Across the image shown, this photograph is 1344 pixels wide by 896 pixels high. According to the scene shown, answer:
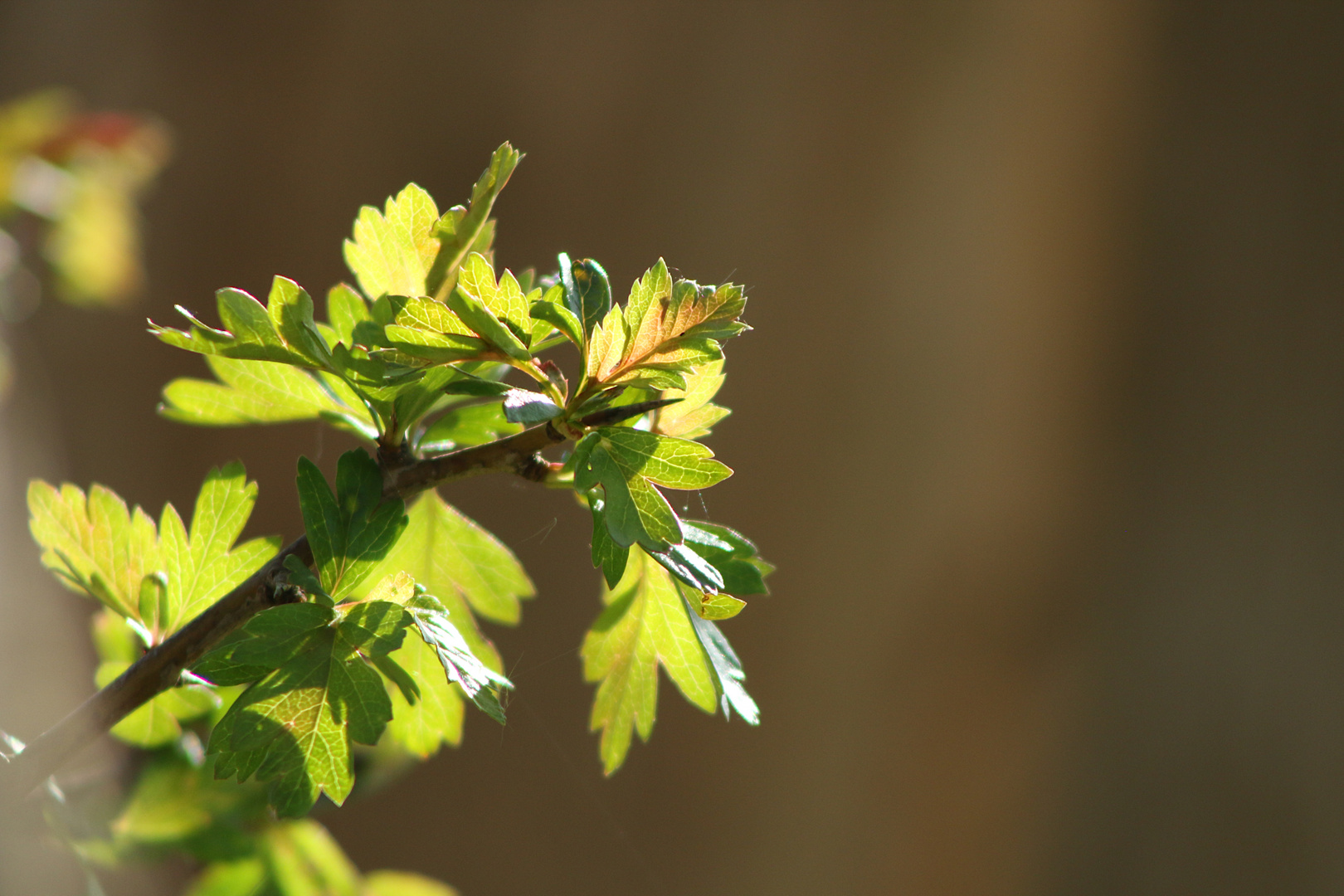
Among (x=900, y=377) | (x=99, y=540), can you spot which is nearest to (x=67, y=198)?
(x=99, y=540)

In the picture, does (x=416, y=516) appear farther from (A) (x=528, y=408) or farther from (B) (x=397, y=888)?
(B) (x=397, y=888)

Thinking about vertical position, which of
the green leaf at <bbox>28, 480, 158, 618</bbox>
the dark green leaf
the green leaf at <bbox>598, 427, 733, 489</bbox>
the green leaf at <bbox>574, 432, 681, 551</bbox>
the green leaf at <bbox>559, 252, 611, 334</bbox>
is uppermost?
the green leaf at <bbox>559, 252, 611, 334</bbox>

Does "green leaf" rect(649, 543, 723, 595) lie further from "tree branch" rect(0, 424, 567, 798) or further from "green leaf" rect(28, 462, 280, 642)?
"green leaf" rect(28, 462, 280, 642)


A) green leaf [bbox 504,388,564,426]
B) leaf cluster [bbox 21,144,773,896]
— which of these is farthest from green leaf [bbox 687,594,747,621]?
green leaf [bbox 504,388,564,426]

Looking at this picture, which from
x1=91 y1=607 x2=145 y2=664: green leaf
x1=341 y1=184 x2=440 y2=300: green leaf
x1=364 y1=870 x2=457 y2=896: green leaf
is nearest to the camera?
x1=341 y1=184 x2=440 y2=300: green leaf

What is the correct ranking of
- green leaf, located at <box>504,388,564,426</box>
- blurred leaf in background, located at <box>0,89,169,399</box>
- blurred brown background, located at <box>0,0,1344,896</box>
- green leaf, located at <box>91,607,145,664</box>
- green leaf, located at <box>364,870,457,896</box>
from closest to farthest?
1. green leaf, located at <box>504,388,564,426</box>
2. green leaf, located at <box>91,607,145,664</box>
3. green leaf, located at <box>364,870,457,896</box>
4. blurred leaf in background, located at <box>0,89,169,399</box>
5. blurred brown background, located at <box>0,0,1344,896</box>

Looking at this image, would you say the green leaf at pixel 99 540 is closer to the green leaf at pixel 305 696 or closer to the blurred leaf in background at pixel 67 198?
the green leaf at pixel 305 696

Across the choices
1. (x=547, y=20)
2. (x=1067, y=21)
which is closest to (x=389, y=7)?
(x=547, y=20)
